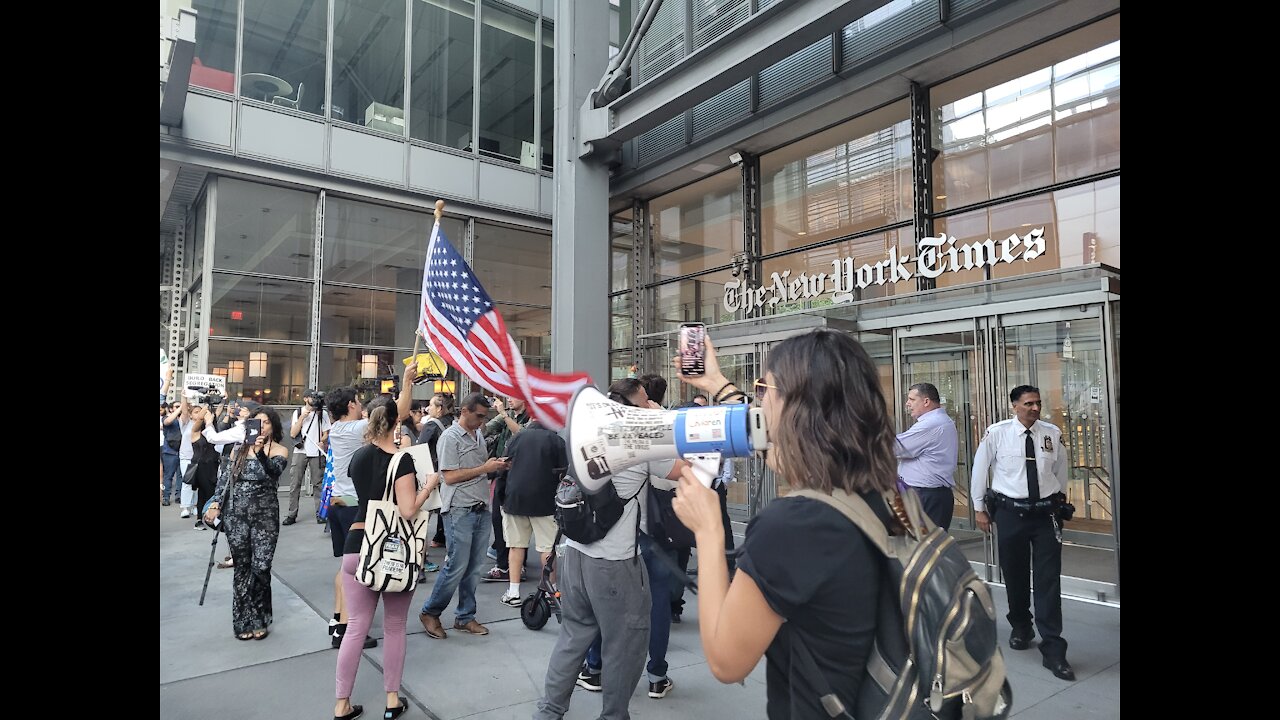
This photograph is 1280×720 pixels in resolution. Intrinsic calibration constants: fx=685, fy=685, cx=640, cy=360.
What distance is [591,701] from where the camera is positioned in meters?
4.38

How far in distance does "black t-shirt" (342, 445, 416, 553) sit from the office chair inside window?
477 inches

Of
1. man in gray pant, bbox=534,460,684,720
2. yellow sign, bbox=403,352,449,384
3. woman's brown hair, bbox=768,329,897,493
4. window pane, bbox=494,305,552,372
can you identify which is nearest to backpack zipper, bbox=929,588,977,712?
woman's brown hair, bbox=768,329,897,493

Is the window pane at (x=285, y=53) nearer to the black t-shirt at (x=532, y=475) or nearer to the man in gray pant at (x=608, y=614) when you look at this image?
the black t-shirt at (x=532, y=475)

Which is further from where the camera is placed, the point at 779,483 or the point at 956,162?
the point at 956,162

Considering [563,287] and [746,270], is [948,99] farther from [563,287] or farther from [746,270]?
[563,287]

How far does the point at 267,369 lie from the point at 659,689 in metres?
12.1

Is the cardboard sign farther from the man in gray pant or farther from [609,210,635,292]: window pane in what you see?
the man in gray pant

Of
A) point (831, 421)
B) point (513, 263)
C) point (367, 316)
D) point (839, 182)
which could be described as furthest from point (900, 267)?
point (367, 316)

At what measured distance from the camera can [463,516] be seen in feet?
18.7

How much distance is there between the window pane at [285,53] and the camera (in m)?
13.4

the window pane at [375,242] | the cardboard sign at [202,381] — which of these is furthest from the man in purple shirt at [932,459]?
the window pane at [375,242]
